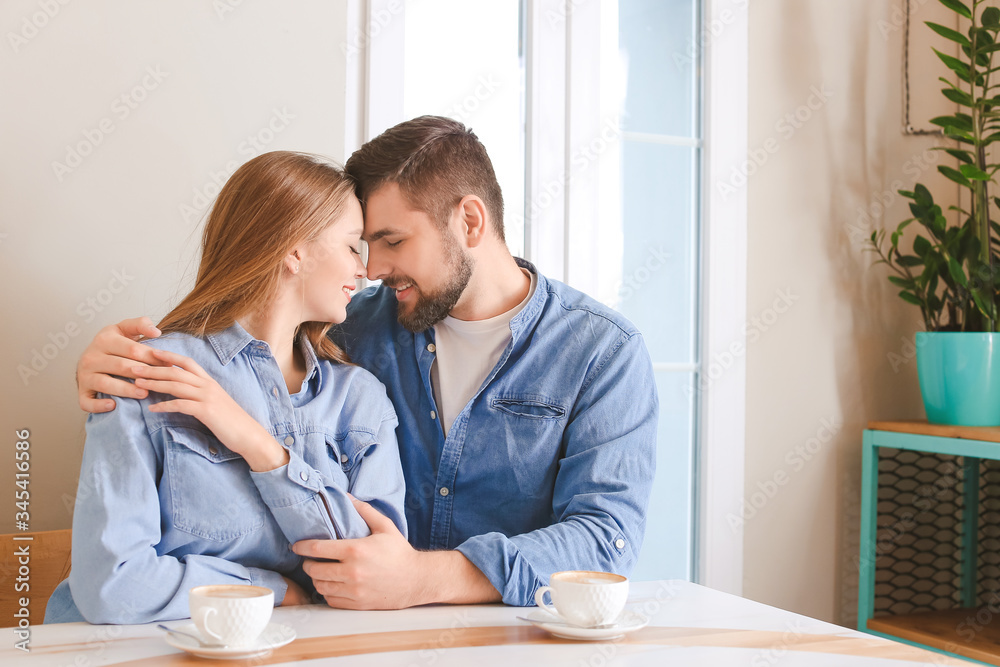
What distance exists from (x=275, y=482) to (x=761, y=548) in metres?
1.58

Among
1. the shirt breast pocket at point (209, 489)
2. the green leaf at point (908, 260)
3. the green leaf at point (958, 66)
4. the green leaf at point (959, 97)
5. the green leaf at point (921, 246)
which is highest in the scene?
the green leaf at point (958, 66)

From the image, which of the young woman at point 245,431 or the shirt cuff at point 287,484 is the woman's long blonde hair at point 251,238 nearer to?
the young woman at point 245,431

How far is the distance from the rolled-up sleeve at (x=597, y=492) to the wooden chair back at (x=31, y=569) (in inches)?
29.5

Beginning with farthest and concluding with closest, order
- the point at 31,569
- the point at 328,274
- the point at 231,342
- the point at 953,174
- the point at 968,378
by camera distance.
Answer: the point at 953,174, the point at 968,378, the point at 31,569, the point at 328,274, the point at 231,342

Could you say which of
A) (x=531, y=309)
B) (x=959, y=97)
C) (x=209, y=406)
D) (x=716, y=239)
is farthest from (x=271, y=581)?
(x=959, y=97)

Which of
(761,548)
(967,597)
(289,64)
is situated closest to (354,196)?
(289,64)

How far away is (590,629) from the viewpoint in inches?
35.6

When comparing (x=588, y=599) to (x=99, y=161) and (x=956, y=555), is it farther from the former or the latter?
(x=956, y=555)

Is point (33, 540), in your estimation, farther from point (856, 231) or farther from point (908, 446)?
point (856, 231)

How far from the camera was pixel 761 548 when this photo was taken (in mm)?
2223

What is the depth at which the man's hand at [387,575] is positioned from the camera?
3.36ft

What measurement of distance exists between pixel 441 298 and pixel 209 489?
55 cm

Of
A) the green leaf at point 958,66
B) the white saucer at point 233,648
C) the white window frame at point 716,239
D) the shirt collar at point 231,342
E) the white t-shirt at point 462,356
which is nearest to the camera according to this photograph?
the white saucer at point 233,648

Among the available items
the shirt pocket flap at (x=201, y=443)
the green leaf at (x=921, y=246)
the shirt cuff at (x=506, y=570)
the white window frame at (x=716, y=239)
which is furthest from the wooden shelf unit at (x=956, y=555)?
the shirt pocket flap at (x=201, y=443)
